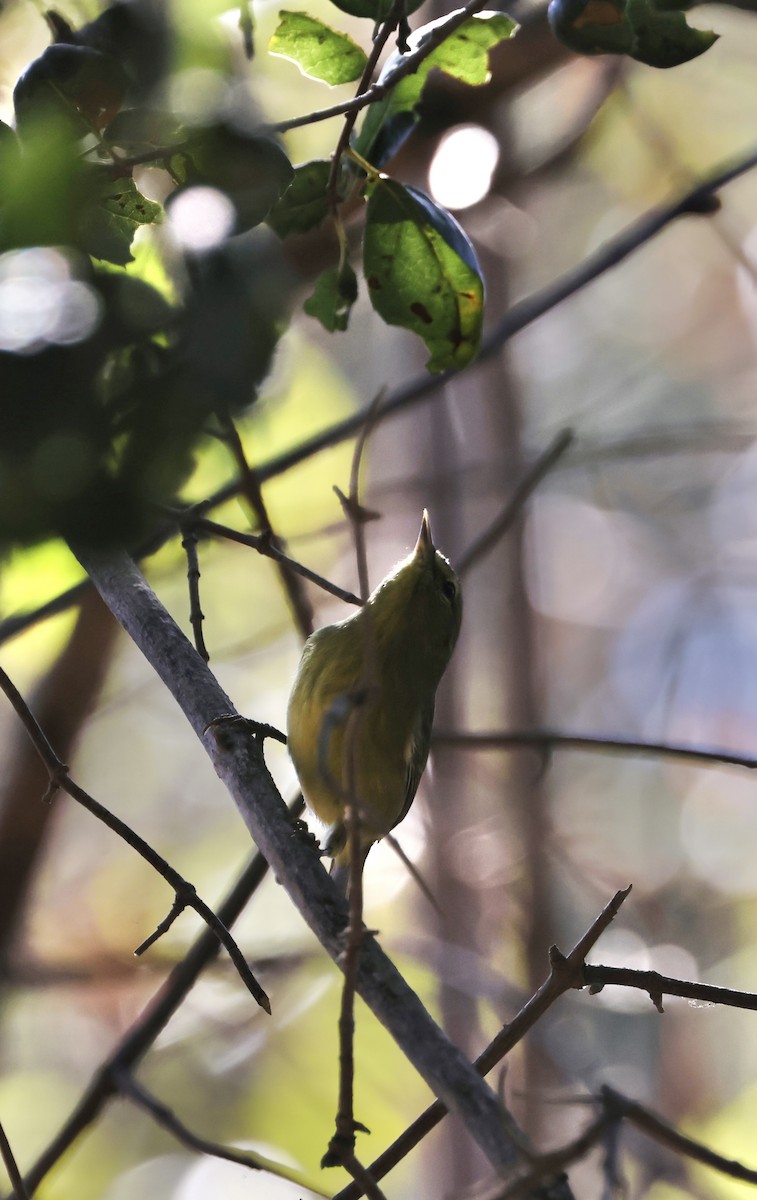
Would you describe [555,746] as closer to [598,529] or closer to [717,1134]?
[717,1134]

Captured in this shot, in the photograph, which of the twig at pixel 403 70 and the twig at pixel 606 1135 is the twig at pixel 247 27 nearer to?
the twig at pixel 403 70

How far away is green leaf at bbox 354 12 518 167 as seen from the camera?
1399 mm

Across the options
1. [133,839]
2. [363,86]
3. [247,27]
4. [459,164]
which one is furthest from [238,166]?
[459,164]

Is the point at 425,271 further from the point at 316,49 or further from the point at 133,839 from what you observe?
the point at 133,839

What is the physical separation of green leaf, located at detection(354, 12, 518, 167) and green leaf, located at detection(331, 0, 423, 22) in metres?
0.05

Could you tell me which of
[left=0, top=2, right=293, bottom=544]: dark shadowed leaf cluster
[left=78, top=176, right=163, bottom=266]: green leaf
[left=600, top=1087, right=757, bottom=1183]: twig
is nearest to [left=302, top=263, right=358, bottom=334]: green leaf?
[left=78, top=176, right=163, bottom=266]: green leaf

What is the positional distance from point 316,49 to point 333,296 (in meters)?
0.32

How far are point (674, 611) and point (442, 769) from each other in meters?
2.21

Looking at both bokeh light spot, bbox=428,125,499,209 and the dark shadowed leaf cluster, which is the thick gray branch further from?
bokeh light spot, bbox=428,125,499,209

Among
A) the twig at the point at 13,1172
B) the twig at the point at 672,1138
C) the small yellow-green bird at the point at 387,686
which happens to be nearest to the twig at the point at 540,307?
the small yellow-green bird at the point at 387,686

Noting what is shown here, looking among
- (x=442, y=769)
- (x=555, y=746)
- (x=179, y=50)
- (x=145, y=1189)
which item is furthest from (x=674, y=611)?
(x=179, y=50)

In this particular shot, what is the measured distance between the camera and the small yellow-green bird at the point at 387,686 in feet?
6.64

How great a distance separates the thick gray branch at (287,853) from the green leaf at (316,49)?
0.67 metres

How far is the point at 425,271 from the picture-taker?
1.43m
